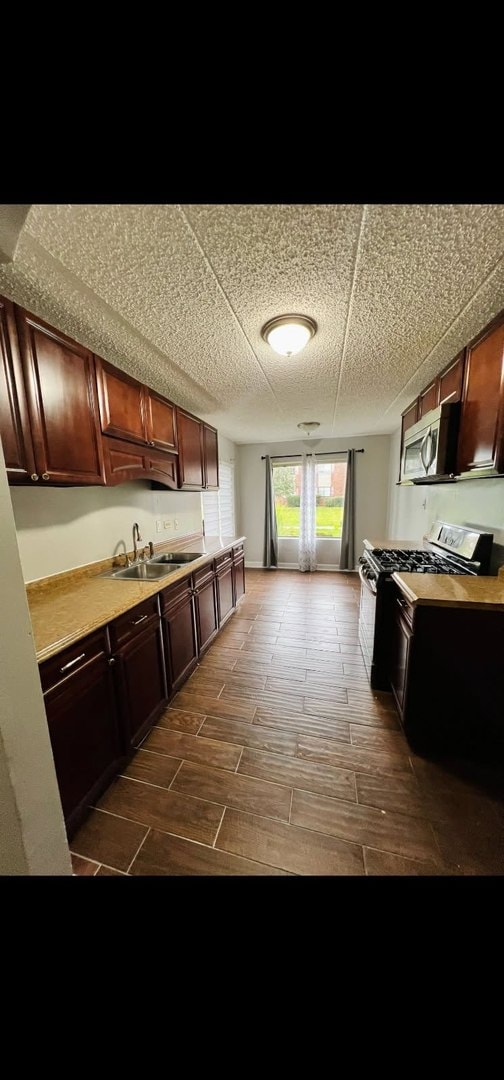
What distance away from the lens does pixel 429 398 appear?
94.1 inches

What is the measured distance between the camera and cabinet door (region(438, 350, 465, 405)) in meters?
1.84

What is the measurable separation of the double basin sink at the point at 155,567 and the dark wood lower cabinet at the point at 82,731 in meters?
0.73

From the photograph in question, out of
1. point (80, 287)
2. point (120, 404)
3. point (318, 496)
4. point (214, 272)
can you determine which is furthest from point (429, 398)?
point (318, 496)

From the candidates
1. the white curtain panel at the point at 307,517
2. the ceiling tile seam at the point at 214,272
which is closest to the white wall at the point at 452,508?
the white curtain panel at the point at 307,517

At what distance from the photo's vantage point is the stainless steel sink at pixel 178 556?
8.69 ft

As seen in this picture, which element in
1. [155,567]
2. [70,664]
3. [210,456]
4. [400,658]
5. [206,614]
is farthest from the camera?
[210,456]

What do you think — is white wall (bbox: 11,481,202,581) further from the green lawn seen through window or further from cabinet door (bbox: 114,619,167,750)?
the green lawn seen through window

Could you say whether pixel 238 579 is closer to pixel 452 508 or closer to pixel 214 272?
pixel 452 508

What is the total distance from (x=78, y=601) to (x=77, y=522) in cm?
64

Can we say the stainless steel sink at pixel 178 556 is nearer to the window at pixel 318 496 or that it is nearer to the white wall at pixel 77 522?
the white wall at pixel 77 522

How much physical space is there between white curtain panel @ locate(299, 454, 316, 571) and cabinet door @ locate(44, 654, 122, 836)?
4.05m
